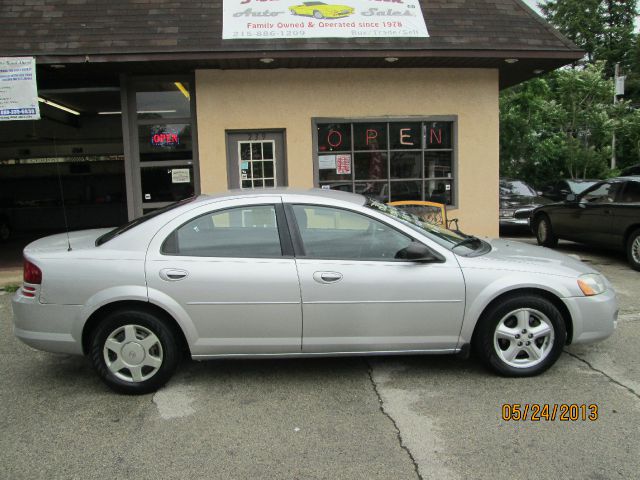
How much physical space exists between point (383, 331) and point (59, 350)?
2.48 metres

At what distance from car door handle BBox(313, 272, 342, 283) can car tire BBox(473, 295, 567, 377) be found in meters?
1.19

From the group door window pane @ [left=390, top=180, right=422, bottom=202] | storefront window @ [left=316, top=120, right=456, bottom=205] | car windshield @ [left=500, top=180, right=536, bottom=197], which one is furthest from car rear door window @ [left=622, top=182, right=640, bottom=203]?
car windshield @ [left=500, top=180, right=536, bottom=197]

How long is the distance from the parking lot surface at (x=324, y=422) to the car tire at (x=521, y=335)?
13 centimetres

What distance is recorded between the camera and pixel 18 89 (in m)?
7.94

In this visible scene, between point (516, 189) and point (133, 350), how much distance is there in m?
12.1

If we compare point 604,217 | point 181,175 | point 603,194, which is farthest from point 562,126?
point 181,175

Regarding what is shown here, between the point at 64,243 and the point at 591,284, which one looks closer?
the point at 591,284

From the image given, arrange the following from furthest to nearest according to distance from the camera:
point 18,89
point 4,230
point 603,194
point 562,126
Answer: point 562,126
point 4,230
point 603,194
point 18,89

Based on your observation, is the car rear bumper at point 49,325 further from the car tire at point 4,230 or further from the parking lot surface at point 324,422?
the car tire at point 4,230

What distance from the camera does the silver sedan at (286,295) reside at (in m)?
4.11

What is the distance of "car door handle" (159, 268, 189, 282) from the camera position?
4094 millimetres

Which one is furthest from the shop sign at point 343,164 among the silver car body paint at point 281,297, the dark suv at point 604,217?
the silver car body paint at point 281,297

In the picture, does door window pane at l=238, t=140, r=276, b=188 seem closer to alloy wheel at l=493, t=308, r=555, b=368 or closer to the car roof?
the car roof

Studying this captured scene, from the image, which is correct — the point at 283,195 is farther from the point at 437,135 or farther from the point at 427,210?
the point at 437,135
